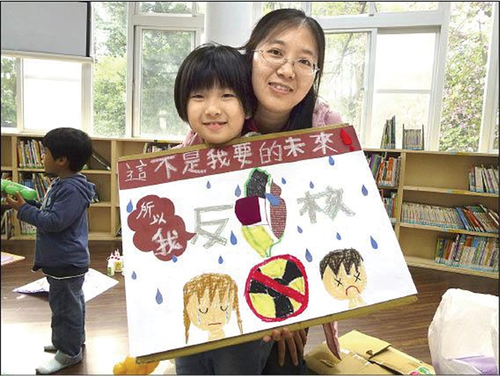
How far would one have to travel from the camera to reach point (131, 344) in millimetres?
788

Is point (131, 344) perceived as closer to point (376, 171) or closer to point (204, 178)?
point (204, 178)

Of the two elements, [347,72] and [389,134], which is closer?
[389,134]

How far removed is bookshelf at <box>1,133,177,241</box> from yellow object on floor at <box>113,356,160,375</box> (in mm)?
1784

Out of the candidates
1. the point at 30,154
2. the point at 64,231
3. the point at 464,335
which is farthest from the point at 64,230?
the point at 30,154

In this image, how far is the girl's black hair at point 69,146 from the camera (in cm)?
168

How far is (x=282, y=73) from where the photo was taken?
3.20 feet

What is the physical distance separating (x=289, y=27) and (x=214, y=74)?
24cm

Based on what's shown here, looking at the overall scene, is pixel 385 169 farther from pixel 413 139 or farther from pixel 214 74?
pixel 214 74

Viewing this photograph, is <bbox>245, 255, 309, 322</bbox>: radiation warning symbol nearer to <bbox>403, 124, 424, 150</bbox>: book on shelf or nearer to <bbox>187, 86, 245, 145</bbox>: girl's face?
<bbox>187, 86, 245, 145</bbox>: girl's face

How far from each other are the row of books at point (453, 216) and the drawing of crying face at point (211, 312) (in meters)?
3.05

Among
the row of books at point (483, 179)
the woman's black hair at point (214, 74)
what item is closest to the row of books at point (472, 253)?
the row of books at point (483, 179)

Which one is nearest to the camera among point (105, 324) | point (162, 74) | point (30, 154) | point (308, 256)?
point (308, 256)

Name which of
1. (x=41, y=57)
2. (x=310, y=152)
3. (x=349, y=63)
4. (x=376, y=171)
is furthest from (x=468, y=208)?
(x=41, y=57)

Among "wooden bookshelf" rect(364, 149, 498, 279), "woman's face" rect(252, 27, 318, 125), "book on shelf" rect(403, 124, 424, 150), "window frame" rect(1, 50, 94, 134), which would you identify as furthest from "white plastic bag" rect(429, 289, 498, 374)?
"window frame" rect(1, 50, 94, 134)
